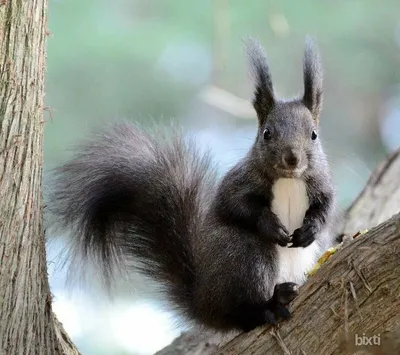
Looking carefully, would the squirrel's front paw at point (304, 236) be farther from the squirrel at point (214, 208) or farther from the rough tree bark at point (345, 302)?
the rough tree bark at point (345, 302)

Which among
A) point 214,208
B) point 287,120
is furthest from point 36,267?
point 287,120

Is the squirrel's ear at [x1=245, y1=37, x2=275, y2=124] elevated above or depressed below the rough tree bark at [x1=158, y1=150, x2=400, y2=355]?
above

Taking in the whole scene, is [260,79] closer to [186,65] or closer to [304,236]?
[304,236]

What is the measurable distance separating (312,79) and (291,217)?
18.8 inches

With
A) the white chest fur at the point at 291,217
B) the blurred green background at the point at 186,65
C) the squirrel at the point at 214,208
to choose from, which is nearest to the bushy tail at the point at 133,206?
the squirrel at the point at 214,208

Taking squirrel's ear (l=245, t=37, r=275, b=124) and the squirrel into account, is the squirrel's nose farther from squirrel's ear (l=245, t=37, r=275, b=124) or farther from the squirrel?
squirrel's ear (l=245, t=37, r=275, b=124)

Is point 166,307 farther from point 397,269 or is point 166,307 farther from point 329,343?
point 397,269

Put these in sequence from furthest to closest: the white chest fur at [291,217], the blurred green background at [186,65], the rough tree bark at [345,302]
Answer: the blurred green background at [186,65] → the white chest fur at [291,217] → the rough tree bark at [345,302]

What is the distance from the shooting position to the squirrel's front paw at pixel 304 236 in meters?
2.59

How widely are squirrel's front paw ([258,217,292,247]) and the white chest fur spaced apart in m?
0.08

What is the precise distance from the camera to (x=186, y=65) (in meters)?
5.71

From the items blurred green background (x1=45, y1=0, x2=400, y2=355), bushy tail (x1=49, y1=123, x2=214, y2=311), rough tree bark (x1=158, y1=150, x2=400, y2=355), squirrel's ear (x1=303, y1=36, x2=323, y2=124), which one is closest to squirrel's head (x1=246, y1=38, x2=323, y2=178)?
squirrel's ear (x1=303, y1=36, x2=323, y2=124)

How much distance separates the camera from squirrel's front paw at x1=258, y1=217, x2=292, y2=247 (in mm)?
2545

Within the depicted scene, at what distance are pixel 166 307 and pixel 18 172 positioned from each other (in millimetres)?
865
